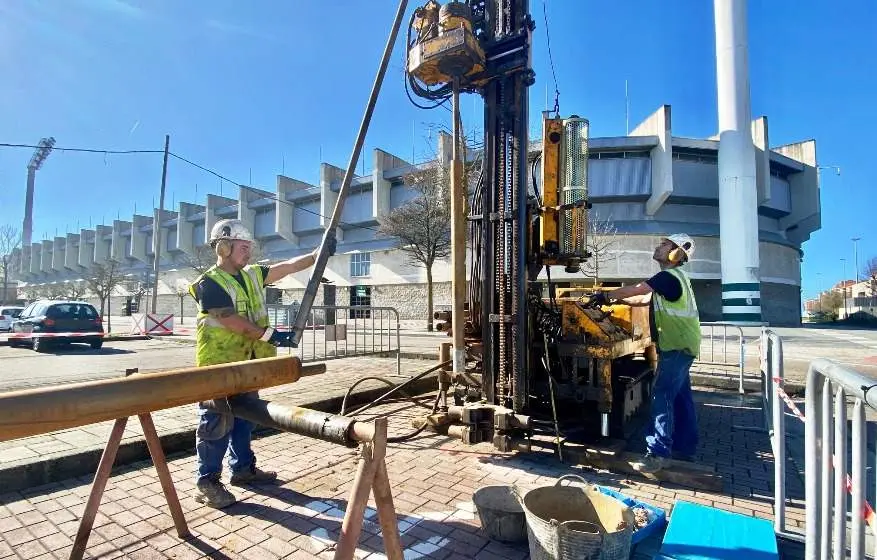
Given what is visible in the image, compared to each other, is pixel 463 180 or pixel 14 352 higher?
pixel 463 180

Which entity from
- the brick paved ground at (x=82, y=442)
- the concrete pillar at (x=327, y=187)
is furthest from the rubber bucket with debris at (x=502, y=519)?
the concrete pillar at (x=327, y=187)

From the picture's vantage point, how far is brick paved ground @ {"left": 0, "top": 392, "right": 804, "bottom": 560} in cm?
288

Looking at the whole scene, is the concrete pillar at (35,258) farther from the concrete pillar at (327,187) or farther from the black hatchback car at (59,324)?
the black hatchback car at (59,324)

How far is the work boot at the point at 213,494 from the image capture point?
3418 mm

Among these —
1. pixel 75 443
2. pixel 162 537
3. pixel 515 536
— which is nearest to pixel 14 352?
pixel 75 443

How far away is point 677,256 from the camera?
14.7 ft

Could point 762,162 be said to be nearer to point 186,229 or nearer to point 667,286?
point 667,286

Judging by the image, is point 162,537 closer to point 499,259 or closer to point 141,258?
point 499,259

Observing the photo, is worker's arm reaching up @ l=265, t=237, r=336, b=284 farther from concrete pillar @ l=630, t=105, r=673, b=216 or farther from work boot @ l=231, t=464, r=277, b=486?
concrete pillar @ l=630, t=105, r=673, b=216

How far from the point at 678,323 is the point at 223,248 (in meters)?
3.88

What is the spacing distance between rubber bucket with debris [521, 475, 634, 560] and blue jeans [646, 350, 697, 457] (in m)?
1.41

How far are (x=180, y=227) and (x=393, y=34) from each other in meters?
60.1

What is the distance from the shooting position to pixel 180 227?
184 feet

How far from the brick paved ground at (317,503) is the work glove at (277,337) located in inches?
45.0
